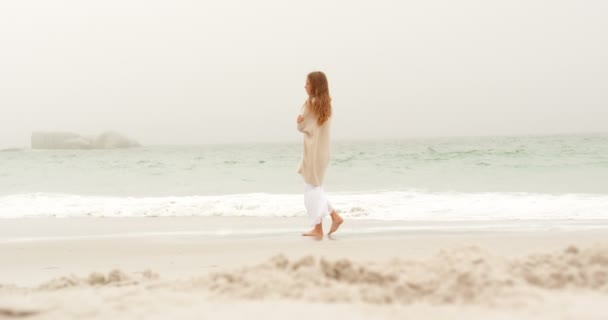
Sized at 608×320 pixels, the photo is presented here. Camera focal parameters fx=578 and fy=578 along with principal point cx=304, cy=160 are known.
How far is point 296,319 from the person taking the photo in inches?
88.5

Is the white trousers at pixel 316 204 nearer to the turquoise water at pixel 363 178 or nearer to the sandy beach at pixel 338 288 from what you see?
the sandy beach at pixel 338 288

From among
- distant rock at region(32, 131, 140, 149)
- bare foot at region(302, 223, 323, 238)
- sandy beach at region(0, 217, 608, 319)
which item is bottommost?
distant rock at region(32, 131, 140, 149)

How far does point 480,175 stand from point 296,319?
14.5 m

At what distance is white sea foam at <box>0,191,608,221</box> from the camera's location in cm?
829

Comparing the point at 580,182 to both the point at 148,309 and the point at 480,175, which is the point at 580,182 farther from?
the point at 148,309

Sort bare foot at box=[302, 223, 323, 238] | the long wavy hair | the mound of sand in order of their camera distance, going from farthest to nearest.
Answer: bare foot at box=[302, 223, 323, 238], the long wavy hair, the mound of sand

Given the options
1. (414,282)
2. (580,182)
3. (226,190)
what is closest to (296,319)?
(414,282)

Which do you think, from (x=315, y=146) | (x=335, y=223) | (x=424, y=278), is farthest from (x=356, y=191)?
(x=424, y=278)

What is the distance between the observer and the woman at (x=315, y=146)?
6.01m

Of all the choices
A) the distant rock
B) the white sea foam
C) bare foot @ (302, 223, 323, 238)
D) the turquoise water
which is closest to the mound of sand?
bare foot @ (302, 223, 323, 238)

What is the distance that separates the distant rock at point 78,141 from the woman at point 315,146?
77383mm

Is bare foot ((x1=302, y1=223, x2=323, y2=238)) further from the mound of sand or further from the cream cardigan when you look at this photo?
the mound of sand

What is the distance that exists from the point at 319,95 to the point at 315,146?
1.81 ft

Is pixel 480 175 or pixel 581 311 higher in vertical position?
pixel 581 311
